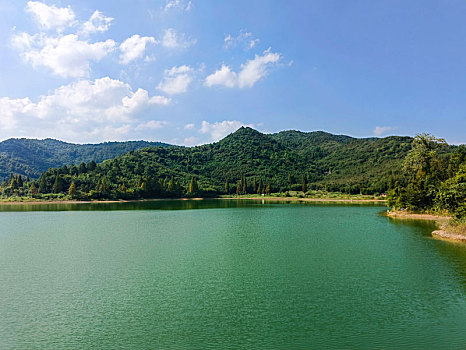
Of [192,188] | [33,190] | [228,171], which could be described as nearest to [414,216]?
[192,188]

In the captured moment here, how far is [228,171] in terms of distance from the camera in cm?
15875

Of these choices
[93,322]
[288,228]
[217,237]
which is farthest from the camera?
[288,228]

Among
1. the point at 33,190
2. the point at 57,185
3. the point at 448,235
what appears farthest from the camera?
the point at 57,185

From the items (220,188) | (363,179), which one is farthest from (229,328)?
(363,179)

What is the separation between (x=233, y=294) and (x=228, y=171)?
14217 centimetres

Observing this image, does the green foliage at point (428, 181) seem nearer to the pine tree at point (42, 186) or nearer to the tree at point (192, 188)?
the tree at point (192, 188)

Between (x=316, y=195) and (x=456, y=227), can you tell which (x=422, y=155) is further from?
(x=316, y=195)

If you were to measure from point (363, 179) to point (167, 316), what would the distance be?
12613 centimetres

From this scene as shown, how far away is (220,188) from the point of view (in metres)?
131

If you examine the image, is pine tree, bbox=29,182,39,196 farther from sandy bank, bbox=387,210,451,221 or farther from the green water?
sandy bank, bbox=387,210,451,221

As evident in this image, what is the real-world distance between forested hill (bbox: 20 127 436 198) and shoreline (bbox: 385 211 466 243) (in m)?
59.2

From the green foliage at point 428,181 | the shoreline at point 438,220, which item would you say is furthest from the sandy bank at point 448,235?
the green foliage at point 428,181

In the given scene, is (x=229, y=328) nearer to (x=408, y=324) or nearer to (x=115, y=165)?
(x=408, y=324)

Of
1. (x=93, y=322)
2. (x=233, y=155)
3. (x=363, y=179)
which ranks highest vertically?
(x=233, y=155)
